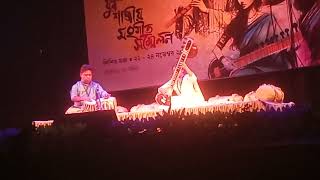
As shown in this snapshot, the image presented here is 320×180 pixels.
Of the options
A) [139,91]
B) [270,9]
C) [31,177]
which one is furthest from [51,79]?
[31,177]

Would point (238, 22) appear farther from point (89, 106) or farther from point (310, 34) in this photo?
point (89, 106)

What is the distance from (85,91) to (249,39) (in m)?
2.56

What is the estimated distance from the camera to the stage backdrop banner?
8016 mm

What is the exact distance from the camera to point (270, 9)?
25.0ft

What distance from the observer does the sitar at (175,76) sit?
26.0 feet

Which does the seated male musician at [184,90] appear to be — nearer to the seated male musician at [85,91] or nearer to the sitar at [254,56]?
the sitar at [254,56]

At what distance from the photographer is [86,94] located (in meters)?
8.07

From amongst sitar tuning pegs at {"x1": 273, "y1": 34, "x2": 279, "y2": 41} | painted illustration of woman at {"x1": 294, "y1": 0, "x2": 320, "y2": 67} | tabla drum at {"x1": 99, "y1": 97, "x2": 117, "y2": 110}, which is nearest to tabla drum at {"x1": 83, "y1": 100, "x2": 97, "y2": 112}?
tabla drum at {"x1": 99, "y1": 97, "x2": 117, "y2": 110}

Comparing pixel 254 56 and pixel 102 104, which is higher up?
pixel 254 56

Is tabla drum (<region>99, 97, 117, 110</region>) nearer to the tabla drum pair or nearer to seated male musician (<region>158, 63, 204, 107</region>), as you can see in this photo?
the tabla drum pair

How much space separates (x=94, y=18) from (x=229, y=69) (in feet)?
7.93

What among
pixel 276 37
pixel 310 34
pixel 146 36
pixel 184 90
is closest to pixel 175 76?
pixel 184 90

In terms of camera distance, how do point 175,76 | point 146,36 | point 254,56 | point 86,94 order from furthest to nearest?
point 146,36
point 86,94
point 175,76
point 254,56

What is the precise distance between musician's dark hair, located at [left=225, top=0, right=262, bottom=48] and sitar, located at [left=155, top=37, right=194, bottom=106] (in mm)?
628
